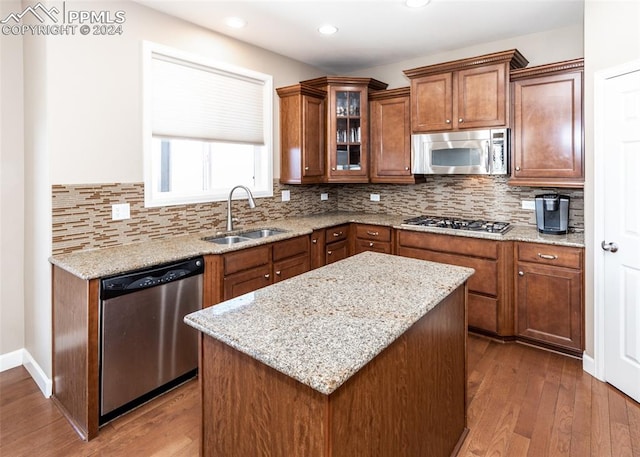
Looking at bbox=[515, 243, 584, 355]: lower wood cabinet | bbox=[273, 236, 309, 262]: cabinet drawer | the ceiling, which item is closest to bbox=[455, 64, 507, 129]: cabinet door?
the ceiling

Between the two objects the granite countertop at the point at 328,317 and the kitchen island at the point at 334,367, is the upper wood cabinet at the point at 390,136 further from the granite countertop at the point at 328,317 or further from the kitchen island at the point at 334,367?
the kitchen island at the point at 334,367

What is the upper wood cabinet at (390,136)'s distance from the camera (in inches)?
155

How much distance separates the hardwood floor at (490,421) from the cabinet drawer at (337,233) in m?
1.73

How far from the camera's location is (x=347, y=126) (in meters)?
4.13

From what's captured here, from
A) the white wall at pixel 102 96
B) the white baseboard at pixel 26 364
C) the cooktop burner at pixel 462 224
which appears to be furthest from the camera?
the cooktop burner at pixel 462 224

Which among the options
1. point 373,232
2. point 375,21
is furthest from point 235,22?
point 373,232

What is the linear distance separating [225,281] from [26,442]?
135cm

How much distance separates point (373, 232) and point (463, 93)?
1.54 metres

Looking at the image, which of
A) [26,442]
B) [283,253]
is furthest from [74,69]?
[26,442]

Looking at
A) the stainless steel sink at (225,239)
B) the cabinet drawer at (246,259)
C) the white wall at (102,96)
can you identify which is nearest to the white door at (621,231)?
the cabinet drawer at (246,259)

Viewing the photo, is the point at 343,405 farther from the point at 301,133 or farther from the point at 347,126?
the point at 347,126

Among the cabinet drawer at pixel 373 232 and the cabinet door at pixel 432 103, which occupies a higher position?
the cabinet door at pixel 432 103

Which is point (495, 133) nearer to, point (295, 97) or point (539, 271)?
point (539, 271)

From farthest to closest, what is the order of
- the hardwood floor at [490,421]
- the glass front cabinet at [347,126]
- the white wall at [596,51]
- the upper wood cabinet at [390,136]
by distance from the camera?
the glass front cabinet at [347,126] < the upper wood cabinet at [390,136] < the white wall at [596,51] < the hardwood floor at [490,421]
